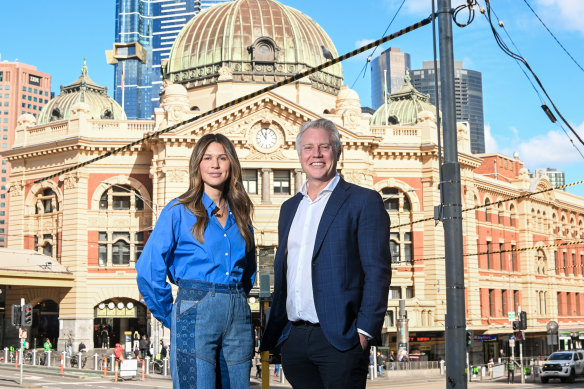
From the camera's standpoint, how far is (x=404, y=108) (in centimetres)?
6600

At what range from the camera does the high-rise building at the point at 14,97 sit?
181625 millimetres

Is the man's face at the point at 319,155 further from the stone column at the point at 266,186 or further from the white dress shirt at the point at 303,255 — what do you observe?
the stone column at the point at 266,186

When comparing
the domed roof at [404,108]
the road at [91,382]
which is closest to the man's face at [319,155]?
the road at [91,382]

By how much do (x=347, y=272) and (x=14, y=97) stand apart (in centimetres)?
→ 19334

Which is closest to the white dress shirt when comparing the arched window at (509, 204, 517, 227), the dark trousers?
the dark trousers

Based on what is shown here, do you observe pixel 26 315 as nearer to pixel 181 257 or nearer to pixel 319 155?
pixel 181 257

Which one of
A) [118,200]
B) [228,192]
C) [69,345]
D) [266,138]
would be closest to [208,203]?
[228,192]

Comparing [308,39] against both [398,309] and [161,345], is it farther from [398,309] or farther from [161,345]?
[161,345]

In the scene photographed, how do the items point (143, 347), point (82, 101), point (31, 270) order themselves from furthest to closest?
point (82, 101) < point (31, 270) < point (143, 347)

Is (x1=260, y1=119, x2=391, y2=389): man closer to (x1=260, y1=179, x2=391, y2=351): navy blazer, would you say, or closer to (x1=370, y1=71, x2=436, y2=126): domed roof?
(x1=260, y1=179, x2=391, y2=351): navy blazer

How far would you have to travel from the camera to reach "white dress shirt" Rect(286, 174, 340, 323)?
6.24 metres

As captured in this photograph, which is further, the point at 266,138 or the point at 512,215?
the point at 512,215

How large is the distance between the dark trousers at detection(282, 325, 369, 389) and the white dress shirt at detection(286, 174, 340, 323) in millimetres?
137

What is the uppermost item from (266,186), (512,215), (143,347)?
(266,186)
